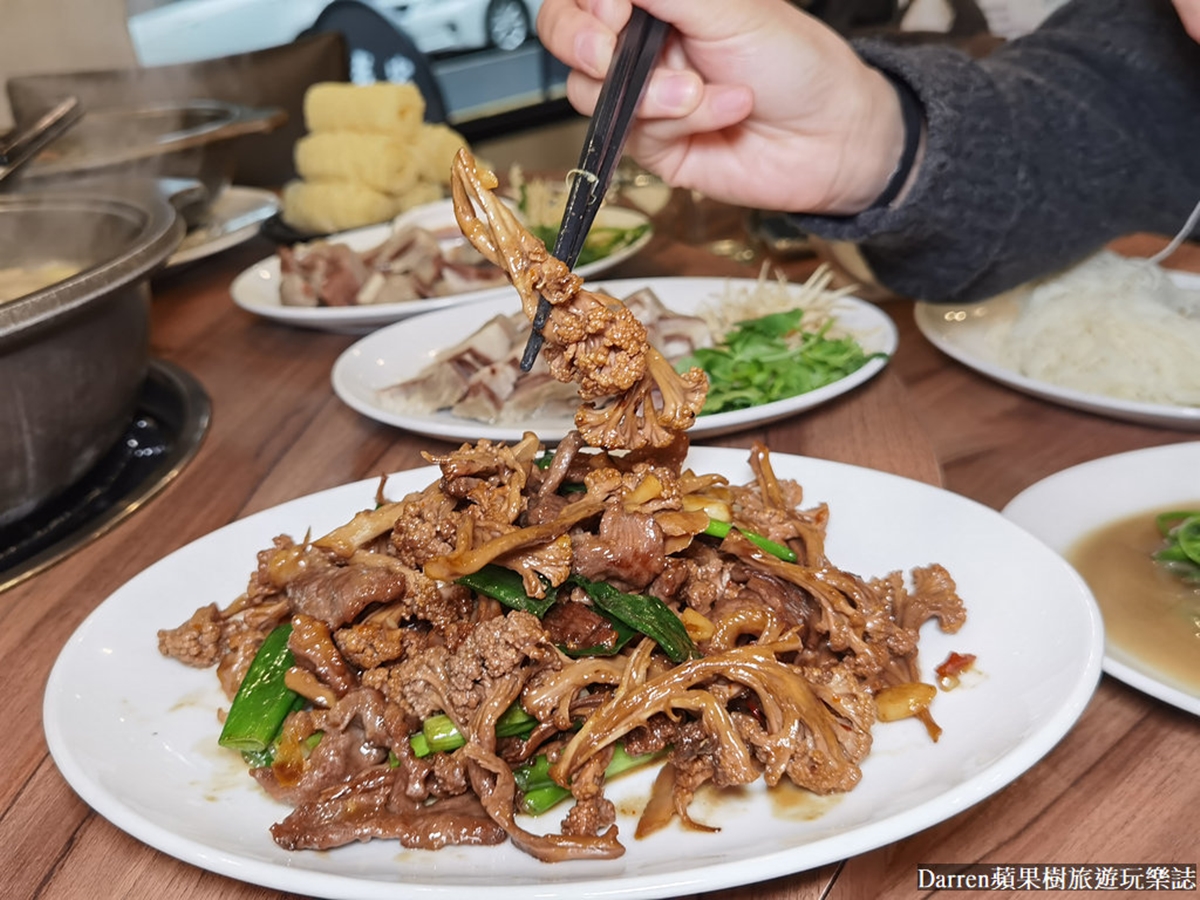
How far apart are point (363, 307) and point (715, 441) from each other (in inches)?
40.8

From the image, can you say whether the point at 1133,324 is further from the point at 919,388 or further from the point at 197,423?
the point at 197,423

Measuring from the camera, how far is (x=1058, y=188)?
209 centimetres

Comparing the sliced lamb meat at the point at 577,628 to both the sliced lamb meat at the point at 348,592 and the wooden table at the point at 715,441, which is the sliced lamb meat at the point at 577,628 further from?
the wooden table at the point at 715,441

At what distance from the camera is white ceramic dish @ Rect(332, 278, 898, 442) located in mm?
1800

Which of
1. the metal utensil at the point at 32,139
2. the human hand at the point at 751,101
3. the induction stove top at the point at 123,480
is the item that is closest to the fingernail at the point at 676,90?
the human hand at the point at 751,101

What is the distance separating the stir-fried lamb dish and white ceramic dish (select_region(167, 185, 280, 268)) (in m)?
1.75

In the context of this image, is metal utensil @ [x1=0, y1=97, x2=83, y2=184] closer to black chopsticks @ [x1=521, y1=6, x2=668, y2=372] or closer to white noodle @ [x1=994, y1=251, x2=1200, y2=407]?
black chopsticks @ [x1=521, y1=6, x2=668, y2=372]

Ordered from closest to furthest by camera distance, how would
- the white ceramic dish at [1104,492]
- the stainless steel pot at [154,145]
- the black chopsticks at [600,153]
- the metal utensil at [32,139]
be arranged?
the black chopsticks at [600,153] < the white ceramic dish at [1104,492] < the metal utensil at [32,139] < the stainless steel pot at [154,145]

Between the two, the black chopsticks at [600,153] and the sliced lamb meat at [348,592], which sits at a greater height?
the black chopsticks at [600,153]

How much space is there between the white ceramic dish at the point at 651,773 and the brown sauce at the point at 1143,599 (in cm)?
13

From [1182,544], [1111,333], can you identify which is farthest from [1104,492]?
[1111,333]

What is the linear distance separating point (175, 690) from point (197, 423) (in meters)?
0.91

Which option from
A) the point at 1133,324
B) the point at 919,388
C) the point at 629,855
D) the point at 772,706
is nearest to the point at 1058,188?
the point at 1133,324

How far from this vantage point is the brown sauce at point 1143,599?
1.18 metres
